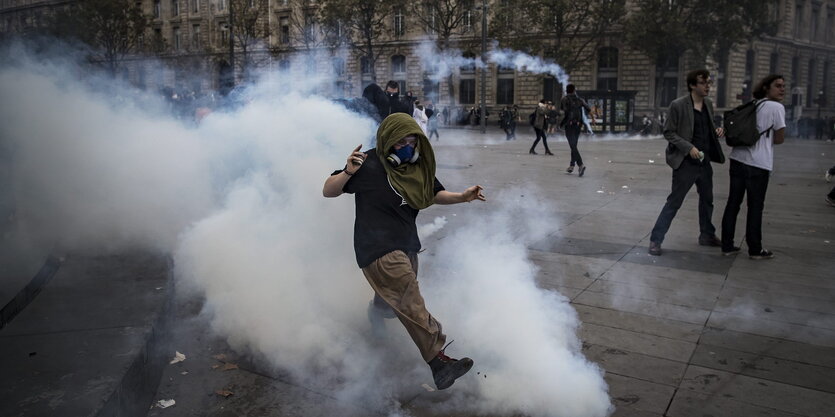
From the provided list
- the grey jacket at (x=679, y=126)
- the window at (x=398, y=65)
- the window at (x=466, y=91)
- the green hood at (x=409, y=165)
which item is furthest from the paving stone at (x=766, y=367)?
the window at (x=466, y=91)

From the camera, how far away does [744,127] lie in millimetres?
5945

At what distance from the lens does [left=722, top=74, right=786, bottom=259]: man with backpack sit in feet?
19.4

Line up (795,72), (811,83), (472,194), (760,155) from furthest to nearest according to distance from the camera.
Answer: (795,72), (811,83), (760,155), (472,194)

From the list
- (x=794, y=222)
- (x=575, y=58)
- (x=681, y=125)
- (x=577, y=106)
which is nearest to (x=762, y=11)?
(x=575, y=58)

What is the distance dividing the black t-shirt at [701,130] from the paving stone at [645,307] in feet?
6.95

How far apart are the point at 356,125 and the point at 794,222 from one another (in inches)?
226

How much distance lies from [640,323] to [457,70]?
28813 mm

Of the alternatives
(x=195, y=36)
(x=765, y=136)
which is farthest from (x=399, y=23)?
(x=765, y=136)

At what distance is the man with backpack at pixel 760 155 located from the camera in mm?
5918

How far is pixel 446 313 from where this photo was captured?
4.18 meters

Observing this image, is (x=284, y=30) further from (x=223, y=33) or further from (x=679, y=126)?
(x=679, y=126)

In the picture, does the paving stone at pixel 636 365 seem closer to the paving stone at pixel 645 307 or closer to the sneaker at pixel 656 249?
the paving stone at pixel 645 307

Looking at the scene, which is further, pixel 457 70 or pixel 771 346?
pixel 457 70

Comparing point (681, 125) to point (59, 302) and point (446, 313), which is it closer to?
point (446, 313)
